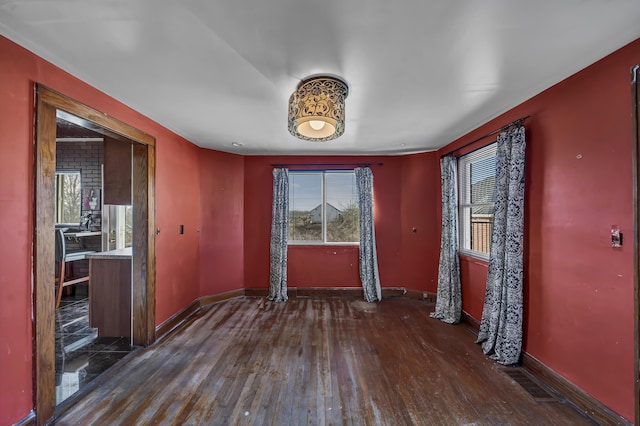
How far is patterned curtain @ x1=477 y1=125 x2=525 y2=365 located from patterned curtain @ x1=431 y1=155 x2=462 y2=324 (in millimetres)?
760

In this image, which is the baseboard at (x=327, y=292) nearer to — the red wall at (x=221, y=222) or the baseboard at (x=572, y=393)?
the red wall at (x=221, y=222)

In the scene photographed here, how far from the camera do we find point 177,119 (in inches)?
105

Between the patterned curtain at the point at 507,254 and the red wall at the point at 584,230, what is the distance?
106mm

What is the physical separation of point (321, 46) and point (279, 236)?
3.03 metres

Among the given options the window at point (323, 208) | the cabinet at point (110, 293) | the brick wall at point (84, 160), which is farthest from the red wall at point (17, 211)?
the brick wall at point (84, 160)

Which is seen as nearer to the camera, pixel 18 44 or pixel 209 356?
pixel 18 44

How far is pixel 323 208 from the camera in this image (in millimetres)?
4410

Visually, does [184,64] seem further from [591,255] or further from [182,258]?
[591,255]

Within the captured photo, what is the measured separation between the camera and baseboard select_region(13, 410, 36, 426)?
1490mm

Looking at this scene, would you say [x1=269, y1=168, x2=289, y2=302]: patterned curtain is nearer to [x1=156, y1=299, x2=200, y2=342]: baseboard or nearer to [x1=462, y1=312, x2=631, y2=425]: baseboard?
[x1=156, y1=299, x2=200, y2=342]: baseboard

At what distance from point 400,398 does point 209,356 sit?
1744 millimetres

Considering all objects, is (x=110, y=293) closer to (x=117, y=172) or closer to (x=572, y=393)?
(x=117, y=172)

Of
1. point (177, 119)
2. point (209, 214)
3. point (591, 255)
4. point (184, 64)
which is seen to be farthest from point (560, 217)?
point (209, 214)

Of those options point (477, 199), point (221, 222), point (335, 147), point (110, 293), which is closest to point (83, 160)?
point (221, 222)
